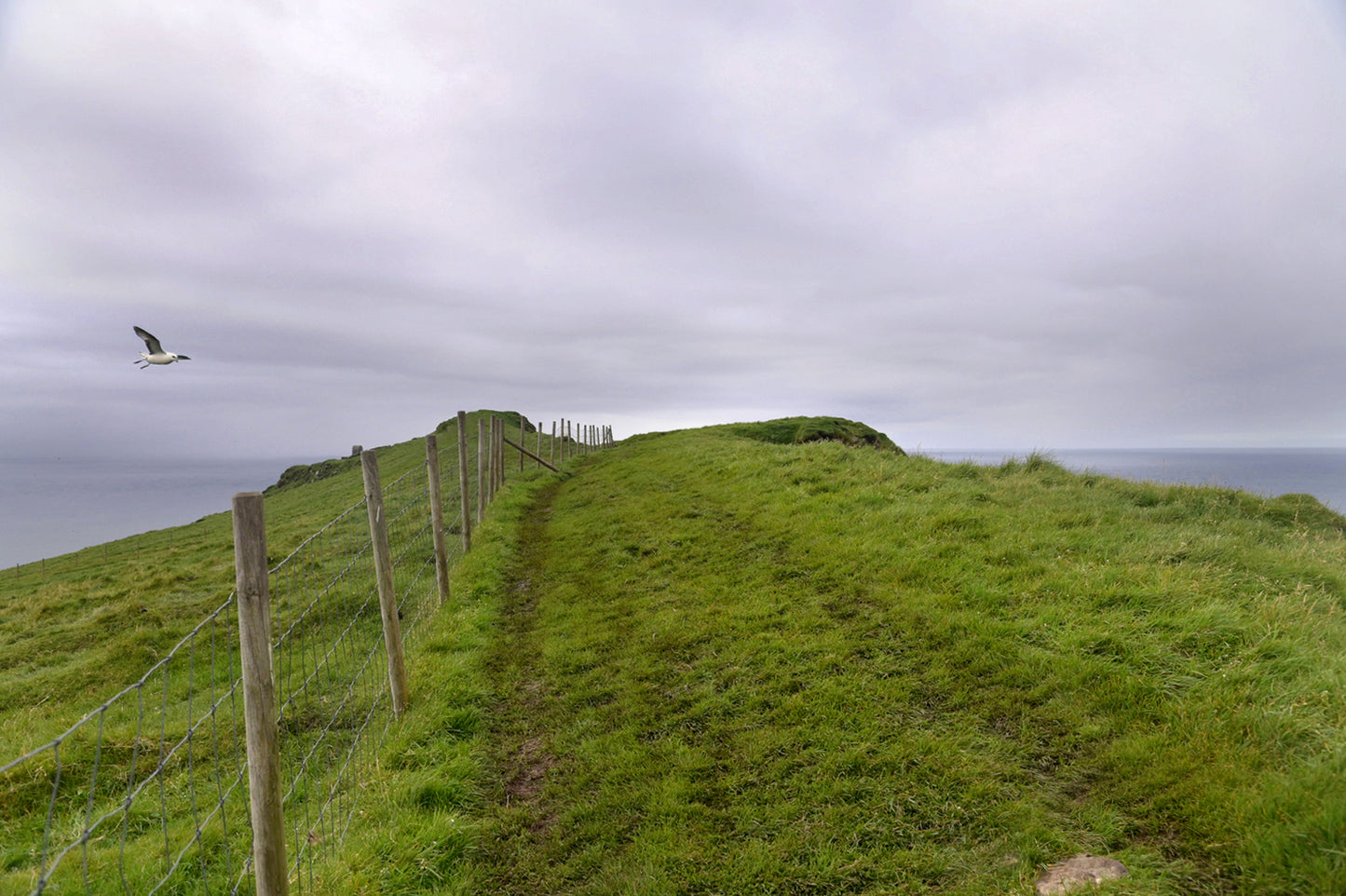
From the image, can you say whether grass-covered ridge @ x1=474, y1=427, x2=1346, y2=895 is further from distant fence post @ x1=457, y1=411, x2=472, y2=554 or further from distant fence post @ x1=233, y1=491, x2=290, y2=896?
distant fence post @ x1=457, y1=411, x2=472, y2=554

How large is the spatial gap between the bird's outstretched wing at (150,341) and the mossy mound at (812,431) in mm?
32872

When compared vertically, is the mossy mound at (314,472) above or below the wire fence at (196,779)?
above

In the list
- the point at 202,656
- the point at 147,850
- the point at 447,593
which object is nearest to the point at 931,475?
the point at 447,593

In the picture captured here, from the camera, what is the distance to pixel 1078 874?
4441 millimetres

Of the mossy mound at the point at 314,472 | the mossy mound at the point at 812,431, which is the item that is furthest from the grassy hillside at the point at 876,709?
the mossy mound at the point at 314,472

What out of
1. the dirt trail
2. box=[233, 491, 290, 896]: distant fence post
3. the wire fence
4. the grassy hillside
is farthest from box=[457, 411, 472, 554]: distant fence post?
box=[233, 491, 290, 896]: distant fence post

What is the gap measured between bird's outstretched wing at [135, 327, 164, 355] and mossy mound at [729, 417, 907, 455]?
32.9 meters

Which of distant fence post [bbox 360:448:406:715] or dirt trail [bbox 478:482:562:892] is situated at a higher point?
distant fence post [bbox 360:448:406:715]

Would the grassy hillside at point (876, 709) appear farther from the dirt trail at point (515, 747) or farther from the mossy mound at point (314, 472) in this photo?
the mossy mound at point (314, 472)

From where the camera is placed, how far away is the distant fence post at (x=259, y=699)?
13.7ft

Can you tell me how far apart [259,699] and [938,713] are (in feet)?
19.8

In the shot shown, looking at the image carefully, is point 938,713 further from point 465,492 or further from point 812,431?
point 812,431

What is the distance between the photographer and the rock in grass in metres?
4.32

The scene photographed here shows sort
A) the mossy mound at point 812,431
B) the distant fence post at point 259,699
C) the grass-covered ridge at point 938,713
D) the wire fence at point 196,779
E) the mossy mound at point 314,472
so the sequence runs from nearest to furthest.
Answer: the distant fence post at point 259,699 → the grass-covered ridge at point 938,713 → the wire fence at point 196,779 → the mossy mound at point 812,431 → the mossy mound at point 314,472
